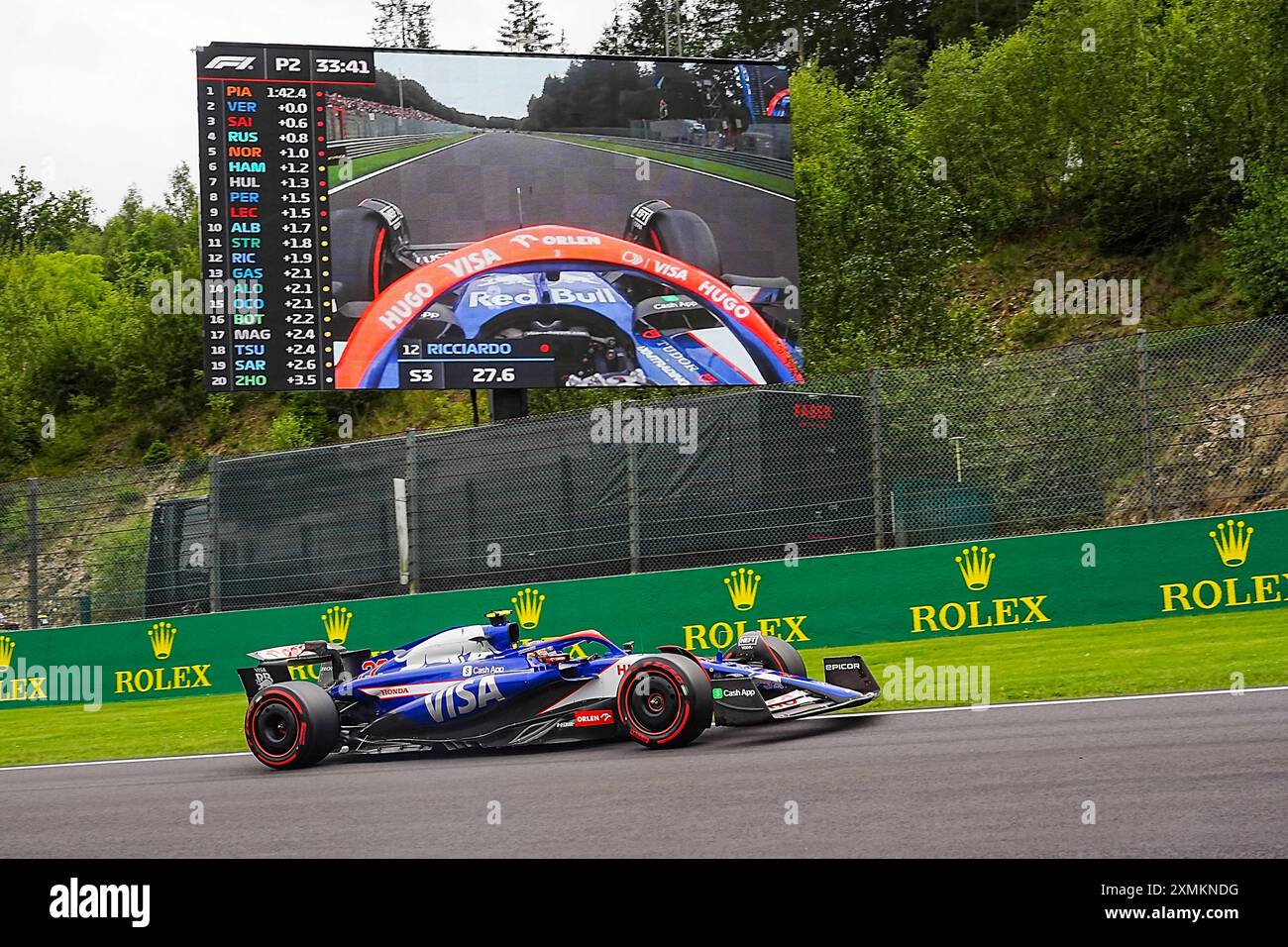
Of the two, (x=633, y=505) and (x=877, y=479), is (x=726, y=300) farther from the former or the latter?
(x=877, y=479)

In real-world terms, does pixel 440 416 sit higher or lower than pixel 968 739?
higher

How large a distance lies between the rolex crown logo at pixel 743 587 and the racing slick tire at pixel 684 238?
22.5 ft

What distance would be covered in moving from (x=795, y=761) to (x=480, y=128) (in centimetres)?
1484

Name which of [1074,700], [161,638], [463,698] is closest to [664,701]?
[463,698]

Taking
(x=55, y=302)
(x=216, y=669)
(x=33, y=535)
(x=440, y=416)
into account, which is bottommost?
(x=216, y=669)

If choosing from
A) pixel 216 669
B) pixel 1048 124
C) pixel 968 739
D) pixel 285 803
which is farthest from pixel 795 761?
pixel 1048 124

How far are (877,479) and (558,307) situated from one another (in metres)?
→ 6.78

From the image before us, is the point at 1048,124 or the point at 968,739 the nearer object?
the point at 968,739

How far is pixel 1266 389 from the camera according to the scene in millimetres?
14273

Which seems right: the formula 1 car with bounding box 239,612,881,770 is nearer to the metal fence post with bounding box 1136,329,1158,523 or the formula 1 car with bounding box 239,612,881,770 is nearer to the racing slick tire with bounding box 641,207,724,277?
the metal fence post with bounding box 1136,329,1158,523

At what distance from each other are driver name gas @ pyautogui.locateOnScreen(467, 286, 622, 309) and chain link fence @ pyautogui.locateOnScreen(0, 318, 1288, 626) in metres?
3.29

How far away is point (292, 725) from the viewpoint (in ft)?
32.6
